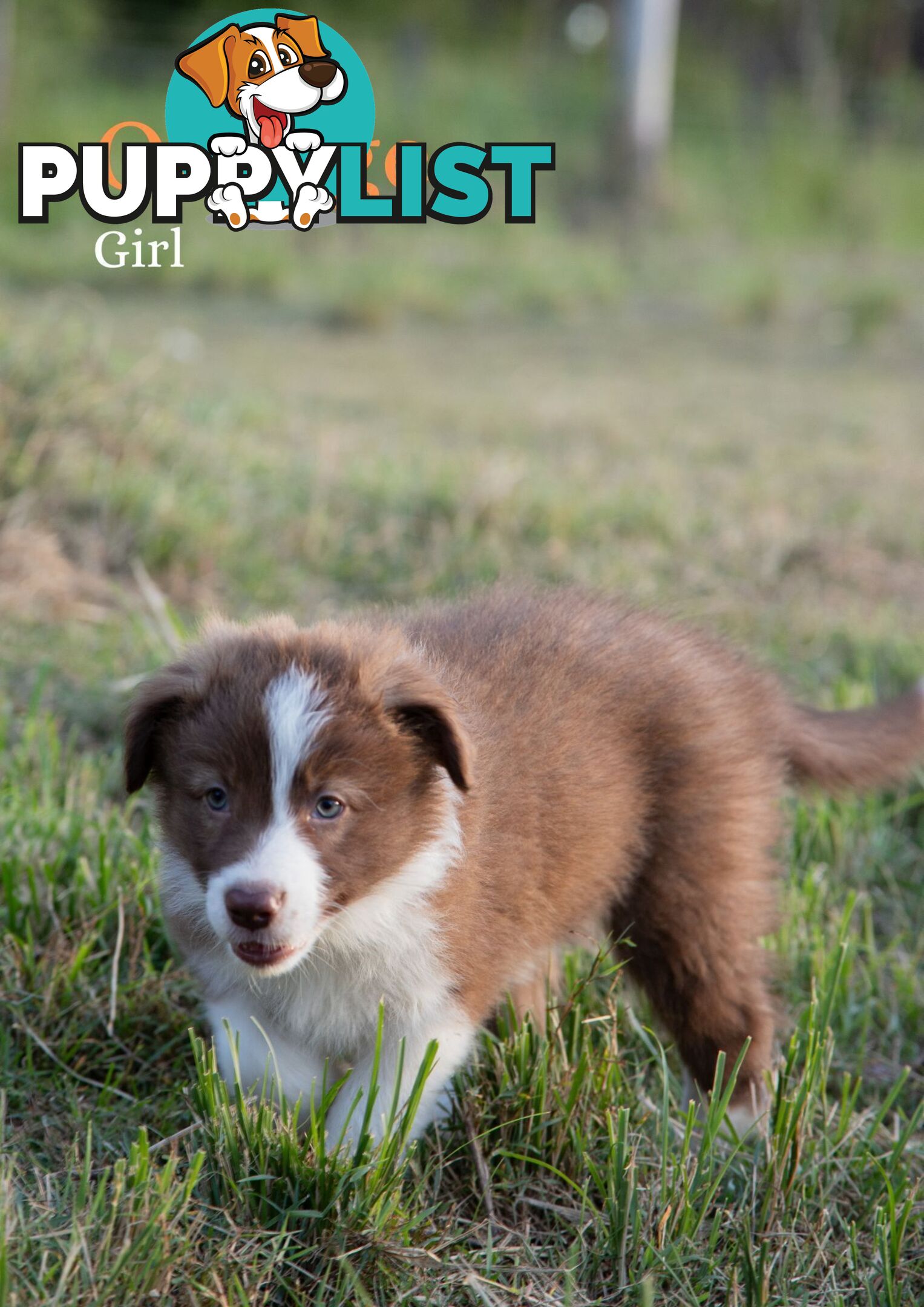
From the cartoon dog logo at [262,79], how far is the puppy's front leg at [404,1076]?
435 centimetres

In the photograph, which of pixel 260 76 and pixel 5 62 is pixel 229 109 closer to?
pixel 260 76

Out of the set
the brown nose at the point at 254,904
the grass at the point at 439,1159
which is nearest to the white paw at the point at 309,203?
the grass at the point at 439,1159

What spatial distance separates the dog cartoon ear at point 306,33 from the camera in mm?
6199

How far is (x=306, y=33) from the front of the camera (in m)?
6.45

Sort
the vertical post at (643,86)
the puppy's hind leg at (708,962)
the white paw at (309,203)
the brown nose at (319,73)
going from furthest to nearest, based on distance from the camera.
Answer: the vertical post at (643,86) → the white paw at (309,203) → the brown nose at (319,73) → the puppy's hind leg at (708,962)

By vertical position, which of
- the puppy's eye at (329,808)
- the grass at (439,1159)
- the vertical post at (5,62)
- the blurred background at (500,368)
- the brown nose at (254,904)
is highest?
the vertical post at (5,62)

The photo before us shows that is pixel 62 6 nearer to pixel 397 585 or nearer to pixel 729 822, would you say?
pixel 397 585

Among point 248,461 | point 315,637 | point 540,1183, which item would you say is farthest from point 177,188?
point 540,1183

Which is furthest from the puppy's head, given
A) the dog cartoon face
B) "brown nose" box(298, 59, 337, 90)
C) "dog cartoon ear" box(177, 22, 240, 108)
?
"brown nose" box(298, 59, 337, 90)

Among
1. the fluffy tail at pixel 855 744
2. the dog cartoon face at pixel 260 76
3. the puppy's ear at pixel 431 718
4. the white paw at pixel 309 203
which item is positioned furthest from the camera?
the white paw at pixel 309 203

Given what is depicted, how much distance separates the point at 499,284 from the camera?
1264 cm

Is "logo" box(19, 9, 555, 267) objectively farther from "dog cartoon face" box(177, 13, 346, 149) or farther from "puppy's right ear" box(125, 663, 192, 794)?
"puppy's right ear" box(125, 663, 192, 794)

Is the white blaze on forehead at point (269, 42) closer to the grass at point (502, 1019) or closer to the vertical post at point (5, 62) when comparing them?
the grass at point (502, 1019)

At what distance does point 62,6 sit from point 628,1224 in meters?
18.6
